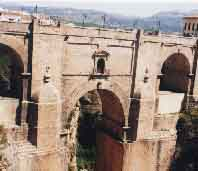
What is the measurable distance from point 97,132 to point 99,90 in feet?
11.6

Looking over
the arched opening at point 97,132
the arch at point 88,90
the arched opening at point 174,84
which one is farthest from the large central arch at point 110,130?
the arched opening at point 174,84

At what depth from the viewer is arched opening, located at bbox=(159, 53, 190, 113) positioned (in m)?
22.7

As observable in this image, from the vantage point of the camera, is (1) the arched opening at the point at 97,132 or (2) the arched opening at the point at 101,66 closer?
(2) the arched opening at the point at 101,66

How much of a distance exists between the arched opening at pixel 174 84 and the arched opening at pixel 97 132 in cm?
300

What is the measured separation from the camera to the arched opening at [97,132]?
21.5 m

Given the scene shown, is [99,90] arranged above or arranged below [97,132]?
above

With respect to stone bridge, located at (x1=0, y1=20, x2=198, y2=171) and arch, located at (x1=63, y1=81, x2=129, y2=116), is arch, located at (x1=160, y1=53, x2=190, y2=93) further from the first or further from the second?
arch, located at (x1=63, y1=81, x2=129, y2=116)

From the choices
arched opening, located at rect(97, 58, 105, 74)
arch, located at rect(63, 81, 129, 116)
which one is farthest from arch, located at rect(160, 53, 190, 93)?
arched opening, located at rect(97, 58, 105, 74)

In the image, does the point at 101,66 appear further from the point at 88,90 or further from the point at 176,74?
the point at 176,74

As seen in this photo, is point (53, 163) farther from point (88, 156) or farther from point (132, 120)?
point (88, 156)

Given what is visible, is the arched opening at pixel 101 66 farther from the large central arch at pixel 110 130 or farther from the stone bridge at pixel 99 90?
the large central arch at pixel 110 130

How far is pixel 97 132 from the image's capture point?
23.4 meters

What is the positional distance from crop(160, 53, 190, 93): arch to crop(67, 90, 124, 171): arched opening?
4.62 m

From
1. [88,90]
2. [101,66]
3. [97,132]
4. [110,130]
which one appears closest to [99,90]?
[88,90]
